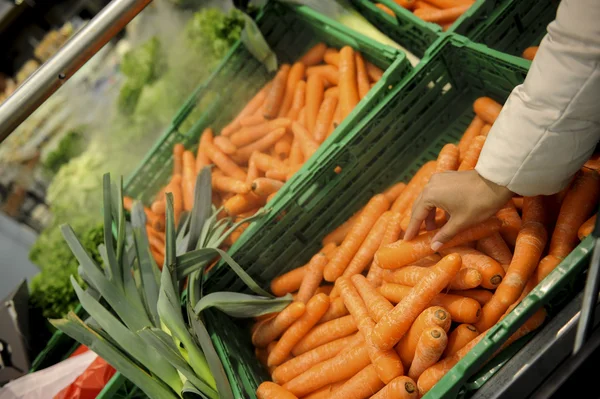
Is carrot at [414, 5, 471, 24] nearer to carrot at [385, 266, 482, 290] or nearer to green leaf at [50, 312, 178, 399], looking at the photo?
carrot at [385, 266, 482, 290]

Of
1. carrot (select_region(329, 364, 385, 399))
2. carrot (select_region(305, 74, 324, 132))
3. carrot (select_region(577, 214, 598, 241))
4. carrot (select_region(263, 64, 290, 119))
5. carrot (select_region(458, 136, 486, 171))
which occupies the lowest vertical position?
carrot (select_region(329, 364, 385, 399))

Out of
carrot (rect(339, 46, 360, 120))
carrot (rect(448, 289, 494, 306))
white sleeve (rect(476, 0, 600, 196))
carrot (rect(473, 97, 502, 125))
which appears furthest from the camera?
carrot (rect(339, 46, 360, 120))

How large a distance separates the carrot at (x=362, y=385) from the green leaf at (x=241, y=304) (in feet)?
1.50

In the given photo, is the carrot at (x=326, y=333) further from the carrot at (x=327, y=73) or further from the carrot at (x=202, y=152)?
the carrot at (x=327, y=73)

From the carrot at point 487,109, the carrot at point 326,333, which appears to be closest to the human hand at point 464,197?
the carrot at point 326,333

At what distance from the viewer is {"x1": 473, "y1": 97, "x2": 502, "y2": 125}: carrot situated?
6.81ft

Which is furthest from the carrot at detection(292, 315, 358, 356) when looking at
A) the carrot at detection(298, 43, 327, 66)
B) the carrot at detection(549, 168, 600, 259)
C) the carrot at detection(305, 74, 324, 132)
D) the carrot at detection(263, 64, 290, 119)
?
the carrot at detection(298, 43, 327, 66)

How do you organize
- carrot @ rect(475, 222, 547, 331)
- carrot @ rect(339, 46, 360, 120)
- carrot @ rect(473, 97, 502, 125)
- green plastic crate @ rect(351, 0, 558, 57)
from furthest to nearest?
carrot @ rect(339, 46, 360, 120) < green plastic crate @ rect(351, 0, 558, 57) < carrot @ rect(473, 97, 502, 125) < carrot @ rect(475, 222, 547, 331)

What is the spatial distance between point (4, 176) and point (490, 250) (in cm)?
383

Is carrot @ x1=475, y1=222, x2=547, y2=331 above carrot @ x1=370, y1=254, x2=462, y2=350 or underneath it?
underneath

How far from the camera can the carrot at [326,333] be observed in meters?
1.90

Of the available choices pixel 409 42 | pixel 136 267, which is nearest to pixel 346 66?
pixel 409 42

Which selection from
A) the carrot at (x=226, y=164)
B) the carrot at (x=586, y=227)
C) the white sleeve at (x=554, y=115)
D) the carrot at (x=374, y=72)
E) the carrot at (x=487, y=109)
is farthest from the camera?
the carrot at (x=226, y=164)

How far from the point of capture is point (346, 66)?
2469 millimetres
